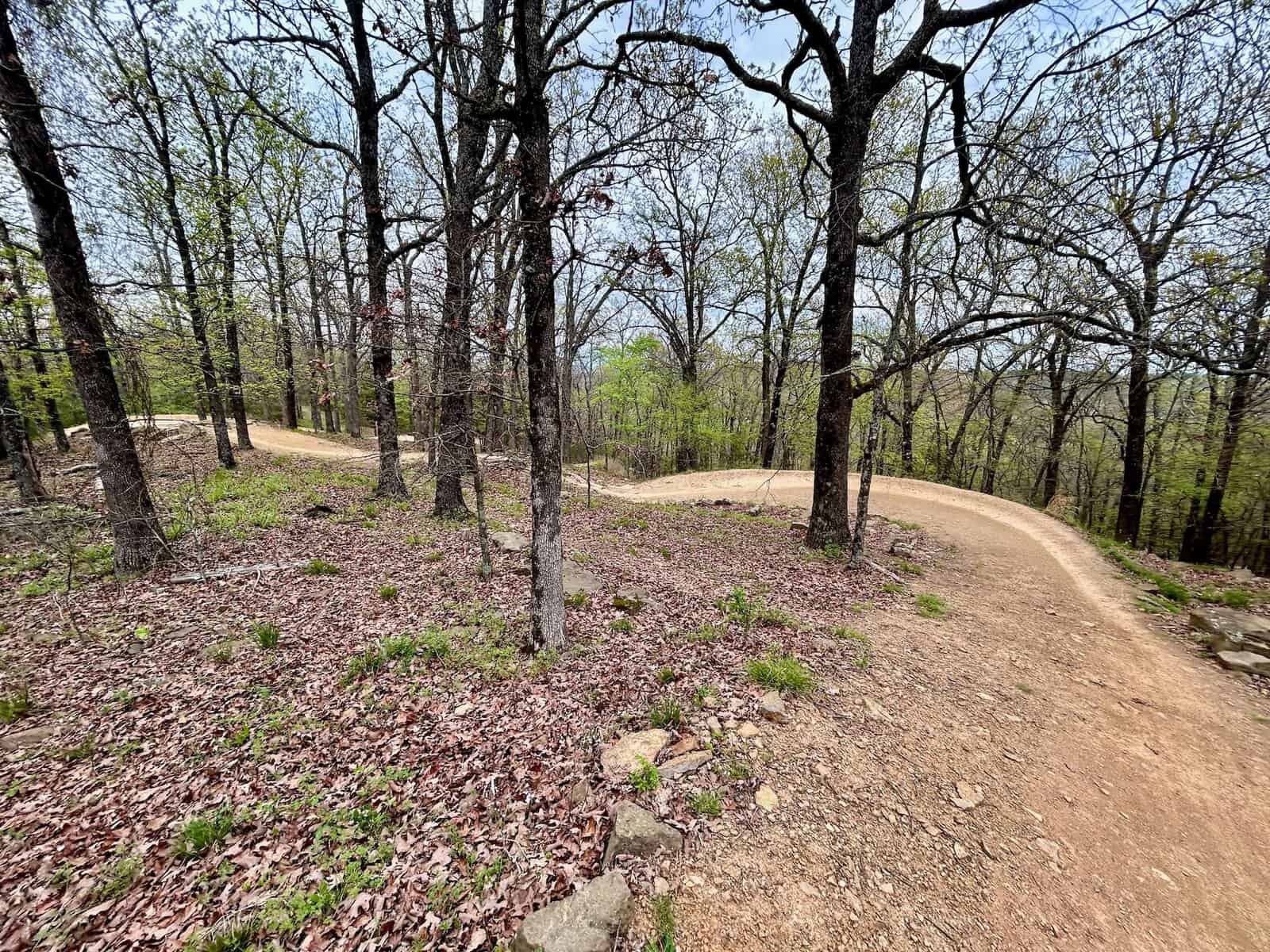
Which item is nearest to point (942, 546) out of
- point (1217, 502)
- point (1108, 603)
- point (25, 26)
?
point (1108, 603)

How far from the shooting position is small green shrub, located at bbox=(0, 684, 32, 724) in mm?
3592

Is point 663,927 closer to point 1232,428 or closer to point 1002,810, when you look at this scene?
point 1002,810

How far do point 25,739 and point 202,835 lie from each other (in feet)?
7.15

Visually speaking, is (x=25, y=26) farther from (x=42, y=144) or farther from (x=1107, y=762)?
(x=1107, y=762)

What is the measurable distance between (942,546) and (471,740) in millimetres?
10148

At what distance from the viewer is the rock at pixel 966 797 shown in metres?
3.15

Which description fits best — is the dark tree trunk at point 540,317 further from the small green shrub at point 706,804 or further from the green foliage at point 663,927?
the green foliage at point 663,927

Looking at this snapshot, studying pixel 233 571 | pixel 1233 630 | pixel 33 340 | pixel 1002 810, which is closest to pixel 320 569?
pixel 233 571

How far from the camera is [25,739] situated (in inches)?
135

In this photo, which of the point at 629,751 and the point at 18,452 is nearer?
the point at 629,751

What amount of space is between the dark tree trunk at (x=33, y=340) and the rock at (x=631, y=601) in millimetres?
6887

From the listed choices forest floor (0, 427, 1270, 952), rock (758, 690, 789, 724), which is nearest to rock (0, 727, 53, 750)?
forest floor (0, 427, 1270, 952)

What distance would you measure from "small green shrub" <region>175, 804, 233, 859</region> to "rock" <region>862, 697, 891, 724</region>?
15.9 feet

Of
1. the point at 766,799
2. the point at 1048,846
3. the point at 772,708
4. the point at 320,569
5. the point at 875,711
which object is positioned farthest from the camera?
the point at 320,569
